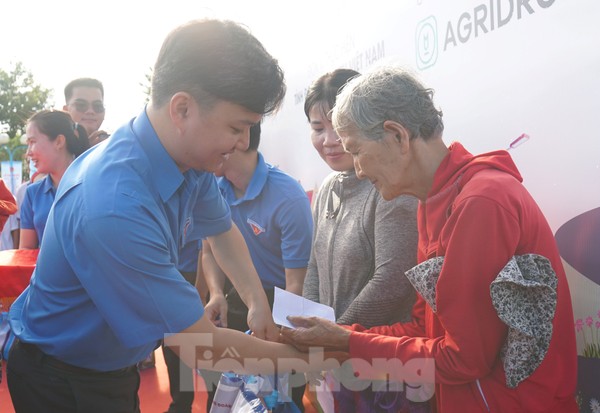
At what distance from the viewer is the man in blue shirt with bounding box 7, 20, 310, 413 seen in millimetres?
1326

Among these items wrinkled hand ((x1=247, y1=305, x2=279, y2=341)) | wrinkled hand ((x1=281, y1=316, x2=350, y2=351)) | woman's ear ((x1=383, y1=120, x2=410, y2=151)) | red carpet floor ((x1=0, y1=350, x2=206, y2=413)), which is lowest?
red carpet floor ((x1=0, y1=350, x2=206, y2=413))

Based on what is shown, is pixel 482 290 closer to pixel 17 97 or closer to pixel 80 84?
pixel 80 84

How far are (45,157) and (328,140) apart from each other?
7.50ft

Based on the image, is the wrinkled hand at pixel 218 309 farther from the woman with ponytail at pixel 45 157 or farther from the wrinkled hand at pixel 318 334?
the woman with ponytail at pixel 45 157

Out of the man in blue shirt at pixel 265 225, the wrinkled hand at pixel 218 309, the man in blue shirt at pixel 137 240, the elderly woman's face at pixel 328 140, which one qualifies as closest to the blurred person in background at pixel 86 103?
the man in blue shirt at pixel 265 225

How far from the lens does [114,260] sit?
51.1 inches

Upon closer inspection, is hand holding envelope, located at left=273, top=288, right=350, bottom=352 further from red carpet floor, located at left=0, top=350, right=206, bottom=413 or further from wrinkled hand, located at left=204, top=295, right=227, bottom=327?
red carpet floor, located at left=0, top=350, right=206, bottom=413

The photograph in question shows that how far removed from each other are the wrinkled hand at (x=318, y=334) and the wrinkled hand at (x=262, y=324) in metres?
0.27

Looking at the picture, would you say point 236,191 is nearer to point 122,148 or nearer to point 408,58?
point 408,58

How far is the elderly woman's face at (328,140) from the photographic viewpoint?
217cm

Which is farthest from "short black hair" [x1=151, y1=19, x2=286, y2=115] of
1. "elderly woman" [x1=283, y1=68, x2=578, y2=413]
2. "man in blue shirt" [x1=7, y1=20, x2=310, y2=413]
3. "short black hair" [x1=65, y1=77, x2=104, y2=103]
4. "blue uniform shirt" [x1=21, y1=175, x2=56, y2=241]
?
"short black hair" [x1=65, y1=77, x2=104, y2=103]

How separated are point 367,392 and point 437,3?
59.7 inches

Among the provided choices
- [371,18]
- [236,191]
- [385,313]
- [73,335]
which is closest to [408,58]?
[371,18]

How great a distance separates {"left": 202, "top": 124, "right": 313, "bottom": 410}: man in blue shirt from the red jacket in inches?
41.8
